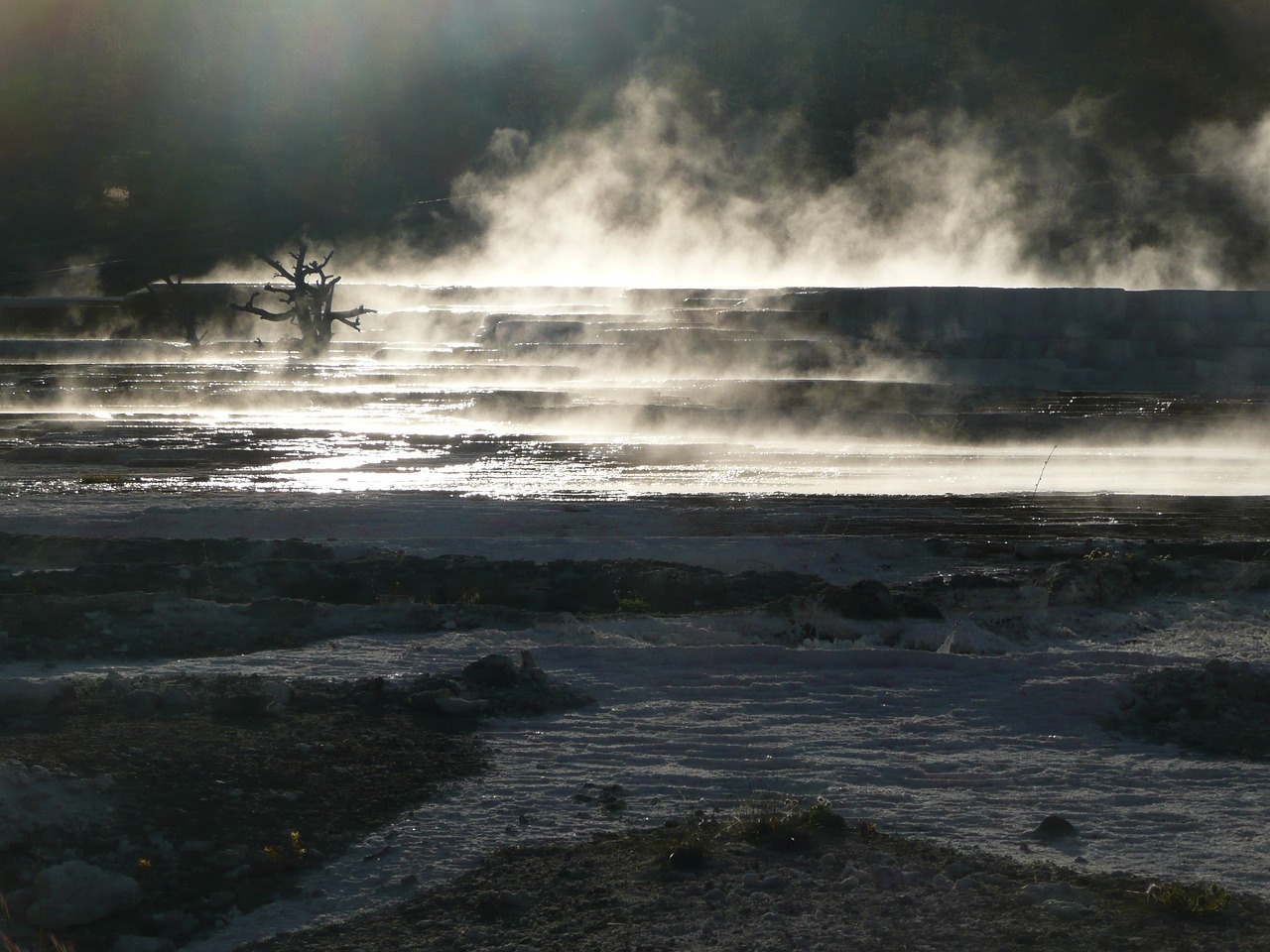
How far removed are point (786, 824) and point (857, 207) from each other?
37.5 meters

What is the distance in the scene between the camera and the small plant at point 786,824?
3793mm

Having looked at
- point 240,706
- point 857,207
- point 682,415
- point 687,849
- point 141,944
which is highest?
point 857,207

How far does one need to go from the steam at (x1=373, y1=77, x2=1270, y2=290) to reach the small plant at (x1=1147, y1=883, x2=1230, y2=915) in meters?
27.7

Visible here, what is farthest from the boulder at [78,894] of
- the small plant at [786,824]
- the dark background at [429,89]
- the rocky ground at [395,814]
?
the dark background at [429,89]

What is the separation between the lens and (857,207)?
39.9 m

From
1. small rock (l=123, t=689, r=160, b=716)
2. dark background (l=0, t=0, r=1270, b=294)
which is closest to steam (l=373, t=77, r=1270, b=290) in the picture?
dark background (l=0, t=0, r=1270, b=294)

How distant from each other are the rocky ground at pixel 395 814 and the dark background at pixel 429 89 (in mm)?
32762

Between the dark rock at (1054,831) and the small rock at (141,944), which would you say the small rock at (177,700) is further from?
the dark rock at (1054,831)

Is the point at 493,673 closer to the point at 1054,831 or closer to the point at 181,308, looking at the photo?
the point at 1054,831

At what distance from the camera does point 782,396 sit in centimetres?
1877

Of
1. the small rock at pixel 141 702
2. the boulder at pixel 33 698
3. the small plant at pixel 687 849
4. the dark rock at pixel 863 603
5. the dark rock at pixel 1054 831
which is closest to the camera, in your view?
the small plant at pixel 687 849

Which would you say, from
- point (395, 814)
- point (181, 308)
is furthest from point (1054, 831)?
point (181, 308)

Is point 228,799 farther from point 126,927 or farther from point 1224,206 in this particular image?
point 1224,206

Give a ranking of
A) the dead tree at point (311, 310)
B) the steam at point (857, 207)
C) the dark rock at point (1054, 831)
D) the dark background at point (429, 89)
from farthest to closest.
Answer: the dark background at point (429, 89) → the dead tree at point (311, 310) → the steam at point (857, 207) → the dark rock at point (1054, 831)
